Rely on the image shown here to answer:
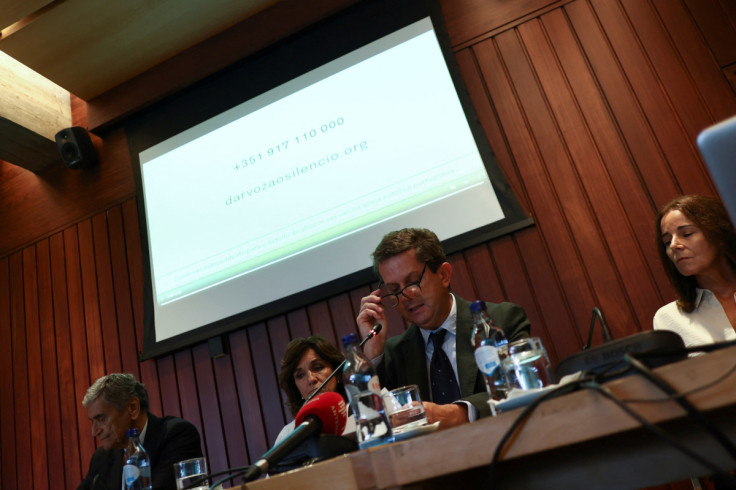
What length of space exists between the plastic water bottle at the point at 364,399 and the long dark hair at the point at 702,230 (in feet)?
4.30

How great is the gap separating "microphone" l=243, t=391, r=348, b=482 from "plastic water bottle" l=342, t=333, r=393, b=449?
0.04 meters

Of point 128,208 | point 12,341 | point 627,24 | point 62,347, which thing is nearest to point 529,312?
point 627,24

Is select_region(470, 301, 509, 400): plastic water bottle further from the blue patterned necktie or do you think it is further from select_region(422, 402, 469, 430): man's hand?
the blue patterned necktie

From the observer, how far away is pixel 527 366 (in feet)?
3.43

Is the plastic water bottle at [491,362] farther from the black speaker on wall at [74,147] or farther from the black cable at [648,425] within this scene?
the black speaker on wall at [74,147]

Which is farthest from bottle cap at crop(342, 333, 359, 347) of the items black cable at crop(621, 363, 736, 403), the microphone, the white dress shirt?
the white dress shirt

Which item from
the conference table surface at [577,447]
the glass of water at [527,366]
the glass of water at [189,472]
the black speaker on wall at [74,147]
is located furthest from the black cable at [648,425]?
the black speaker on wall at [74,147]

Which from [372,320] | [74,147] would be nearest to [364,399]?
[372,320]

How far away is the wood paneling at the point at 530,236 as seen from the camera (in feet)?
7.93

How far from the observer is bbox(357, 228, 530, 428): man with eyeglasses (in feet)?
5.97

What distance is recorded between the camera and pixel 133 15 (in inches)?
122

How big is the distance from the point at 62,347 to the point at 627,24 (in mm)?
3432

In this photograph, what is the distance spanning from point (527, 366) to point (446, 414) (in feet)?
0.87

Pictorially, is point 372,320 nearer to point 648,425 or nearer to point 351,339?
point 351,339
